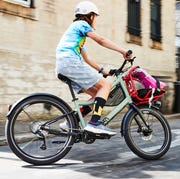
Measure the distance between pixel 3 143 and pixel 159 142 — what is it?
2.54 m

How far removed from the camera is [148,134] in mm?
5539

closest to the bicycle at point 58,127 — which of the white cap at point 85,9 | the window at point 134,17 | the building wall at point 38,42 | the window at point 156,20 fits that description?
the white cap at point 85,9

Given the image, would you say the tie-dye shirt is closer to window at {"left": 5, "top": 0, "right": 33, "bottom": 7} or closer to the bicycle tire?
the bicycle tire

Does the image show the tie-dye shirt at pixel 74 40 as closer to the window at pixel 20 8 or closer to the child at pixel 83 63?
the child at pixel 83 63

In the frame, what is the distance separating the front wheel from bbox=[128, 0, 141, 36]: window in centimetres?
881

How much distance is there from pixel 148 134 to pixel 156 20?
11.1 metres

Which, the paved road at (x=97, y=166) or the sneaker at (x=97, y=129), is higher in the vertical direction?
the sneaker at (x=97, y=129)

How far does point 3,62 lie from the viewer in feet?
30.4

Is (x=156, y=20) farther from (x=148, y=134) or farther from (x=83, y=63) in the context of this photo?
(x=83, y=63)

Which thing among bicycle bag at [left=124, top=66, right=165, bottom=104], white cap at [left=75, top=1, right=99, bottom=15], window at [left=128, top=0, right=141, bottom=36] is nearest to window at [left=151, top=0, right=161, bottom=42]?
window at [left=128, top=0, right=141, bottom=36]

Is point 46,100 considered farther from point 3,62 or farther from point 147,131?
point 3,62

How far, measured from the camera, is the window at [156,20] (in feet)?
51.7

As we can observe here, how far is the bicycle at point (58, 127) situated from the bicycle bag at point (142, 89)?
0.20 ft

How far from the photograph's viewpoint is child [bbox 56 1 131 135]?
508cm
